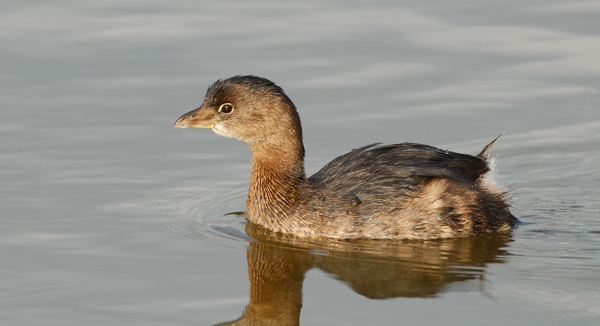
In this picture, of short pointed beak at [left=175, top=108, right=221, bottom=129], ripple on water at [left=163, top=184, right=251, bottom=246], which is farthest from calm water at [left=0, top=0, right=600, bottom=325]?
short pointed beak at [left=175, top=108, right=221, bottom=129]

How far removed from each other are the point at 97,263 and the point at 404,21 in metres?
6.85

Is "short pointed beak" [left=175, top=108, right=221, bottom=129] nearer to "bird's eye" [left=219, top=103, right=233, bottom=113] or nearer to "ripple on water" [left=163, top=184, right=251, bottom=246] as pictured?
"bird's eye" [left=219, top=103, right=233, bottom=113]

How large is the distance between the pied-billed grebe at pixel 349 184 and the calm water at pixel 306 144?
0.22m

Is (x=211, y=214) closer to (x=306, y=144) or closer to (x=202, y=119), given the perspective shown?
(x=202, y=119)

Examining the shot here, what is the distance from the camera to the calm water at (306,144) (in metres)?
7.15

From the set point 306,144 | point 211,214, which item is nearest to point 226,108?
point 211,214

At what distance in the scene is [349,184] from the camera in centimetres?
875

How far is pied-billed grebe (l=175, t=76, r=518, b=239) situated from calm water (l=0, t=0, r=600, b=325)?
224 millimetres

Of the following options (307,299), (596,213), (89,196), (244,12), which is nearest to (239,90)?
(89,196)

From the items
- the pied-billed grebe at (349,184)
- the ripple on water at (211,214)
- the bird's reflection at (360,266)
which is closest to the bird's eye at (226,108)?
the pied-billed grebe at (349,184)

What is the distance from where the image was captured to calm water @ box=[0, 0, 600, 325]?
715 centimetres

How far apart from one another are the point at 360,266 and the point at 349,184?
1.07 meters

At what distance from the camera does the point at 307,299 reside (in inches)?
282

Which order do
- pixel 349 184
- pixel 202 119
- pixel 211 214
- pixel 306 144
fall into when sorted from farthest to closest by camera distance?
pixel 306 144 < pixel 211 214 < pixel 202 119 < pixel 349 184
